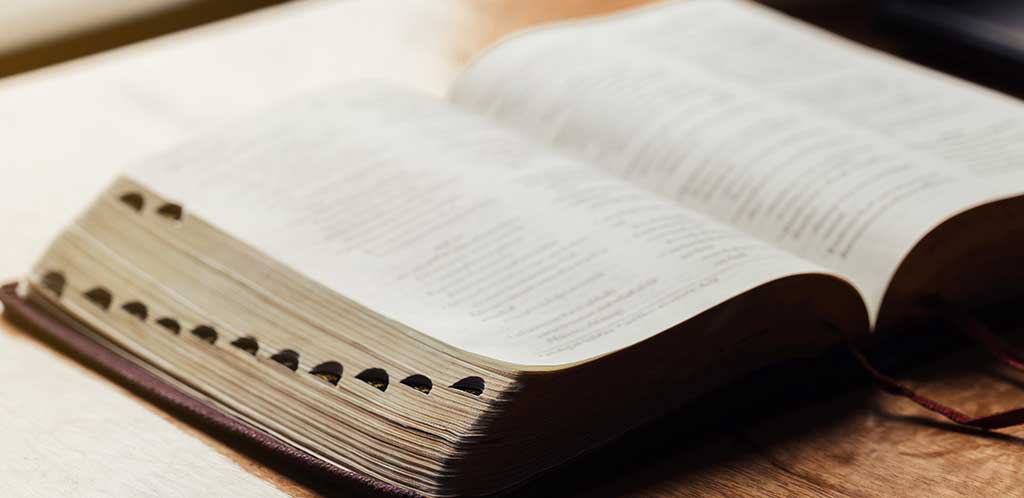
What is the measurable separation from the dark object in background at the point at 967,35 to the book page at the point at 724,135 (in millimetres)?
182

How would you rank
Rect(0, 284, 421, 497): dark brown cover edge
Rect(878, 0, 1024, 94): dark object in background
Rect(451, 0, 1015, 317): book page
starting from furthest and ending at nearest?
Rect(878, 0, 1024, 94): dark object in background < Rect(451, 0, 1015, 317): book page < Rect(0, 284, 421, 497): dark brown cover edge

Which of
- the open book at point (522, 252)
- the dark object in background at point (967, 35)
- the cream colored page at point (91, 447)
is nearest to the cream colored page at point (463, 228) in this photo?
the open book at point (522, 252)

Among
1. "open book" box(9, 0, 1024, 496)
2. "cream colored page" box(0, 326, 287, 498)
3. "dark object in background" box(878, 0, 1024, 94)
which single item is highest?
"dark object in background" box(878, 0, 1024, 94)

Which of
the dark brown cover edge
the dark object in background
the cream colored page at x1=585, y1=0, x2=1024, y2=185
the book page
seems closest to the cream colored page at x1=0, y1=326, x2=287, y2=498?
the dark brown cover edge

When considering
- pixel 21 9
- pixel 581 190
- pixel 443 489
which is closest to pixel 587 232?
pixel 581 190

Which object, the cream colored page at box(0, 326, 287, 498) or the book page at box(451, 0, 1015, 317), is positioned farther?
the book page at box(451, 0, 1015, 317)

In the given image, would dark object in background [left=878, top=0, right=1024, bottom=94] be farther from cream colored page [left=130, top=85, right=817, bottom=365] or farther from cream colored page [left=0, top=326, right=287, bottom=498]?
cream colored page [left=0, top=326, right=287, bottom=498]

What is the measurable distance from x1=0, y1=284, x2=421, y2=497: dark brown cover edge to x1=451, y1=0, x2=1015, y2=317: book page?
0.94ft

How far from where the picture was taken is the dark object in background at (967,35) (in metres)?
1.04

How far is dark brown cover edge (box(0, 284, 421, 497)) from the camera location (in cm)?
55

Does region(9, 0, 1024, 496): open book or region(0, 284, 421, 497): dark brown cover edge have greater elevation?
region(9, 0, 1024, 496): open book

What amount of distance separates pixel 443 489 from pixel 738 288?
170 mm

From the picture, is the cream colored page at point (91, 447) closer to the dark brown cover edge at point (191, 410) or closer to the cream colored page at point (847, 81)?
the dark brown cover edge at point (191, 410)

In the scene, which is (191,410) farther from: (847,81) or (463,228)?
(847,81)
